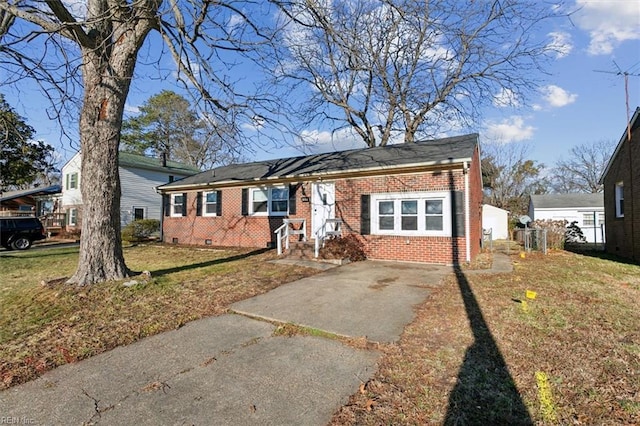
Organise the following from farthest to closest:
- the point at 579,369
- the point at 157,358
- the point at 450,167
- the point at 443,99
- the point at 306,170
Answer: the point at 443,99, the point at 306,170, the point at 450,167, the point at 157,358, the point at 579,369

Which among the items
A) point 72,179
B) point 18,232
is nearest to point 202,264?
point 18,232

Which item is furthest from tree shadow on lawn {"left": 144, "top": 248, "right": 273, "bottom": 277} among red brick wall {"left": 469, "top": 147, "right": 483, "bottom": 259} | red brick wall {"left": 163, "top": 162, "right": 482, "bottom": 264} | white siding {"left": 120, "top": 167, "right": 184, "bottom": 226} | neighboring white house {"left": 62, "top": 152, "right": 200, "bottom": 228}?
neighboring white house {"left": 62, "top": 152, "right": 200, "bottom": 228}

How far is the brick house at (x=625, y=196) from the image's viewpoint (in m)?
11.4

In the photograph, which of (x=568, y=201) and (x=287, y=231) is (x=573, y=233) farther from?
(x=287, y=231)

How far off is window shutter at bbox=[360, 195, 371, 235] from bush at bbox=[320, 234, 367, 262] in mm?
452

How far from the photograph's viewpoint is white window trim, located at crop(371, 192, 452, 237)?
9266 millimetres

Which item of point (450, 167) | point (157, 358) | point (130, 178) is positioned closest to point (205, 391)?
point (157, 358)

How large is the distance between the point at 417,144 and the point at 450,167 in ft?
11.5

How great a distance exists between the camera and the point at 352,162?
11680mm

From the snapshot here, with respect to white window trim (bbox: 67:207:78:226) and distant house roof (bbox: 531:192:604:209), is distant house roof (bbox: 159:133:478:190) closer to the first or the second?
white window trim (bbox: 67:207:78:226)

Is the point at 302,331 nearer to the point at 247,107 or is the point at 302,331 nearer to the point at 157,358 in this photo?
the point at 157,358

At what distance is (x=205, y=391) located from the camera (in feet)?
8.70

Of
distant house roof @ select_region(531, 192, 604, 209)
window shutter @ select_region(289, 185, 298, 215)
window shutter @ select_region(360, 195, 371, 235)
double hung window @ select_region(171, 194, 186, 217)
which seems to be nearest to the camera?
A: window shutter @ select_region(360, 195, 371, 235)

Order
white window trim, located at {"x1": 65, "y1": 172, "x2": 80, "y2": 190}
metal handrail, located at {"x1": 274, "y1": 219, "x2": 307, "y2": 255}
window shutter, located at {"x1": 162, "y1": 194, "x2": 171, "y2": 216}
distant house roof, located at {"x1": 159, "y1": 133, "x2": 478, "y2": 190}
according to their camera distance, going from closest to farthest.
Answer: distant house roof, located at {"x1": 159, "y1": 133, "x2": 478, "y2": 190} < metal handrail, located at {"x1": 274, "y1": 219, "x2": 307, "y2": 255} < window shutter, located at {"x1": 162, "y1": 194, "x2": 171, "y2": 216} < white window trim, located at {"x1": 65, "y1": 172, "x2": 80, "y2": 190}
